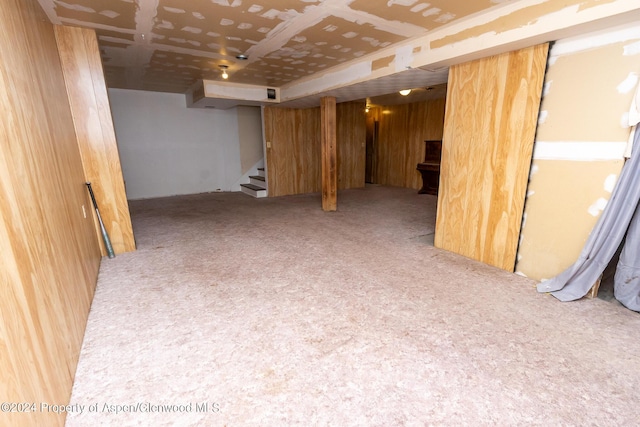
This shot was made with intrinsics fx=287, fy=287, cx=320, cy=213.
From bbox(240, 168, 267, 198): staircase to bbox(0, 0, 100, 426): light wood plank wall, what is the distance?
448 cm

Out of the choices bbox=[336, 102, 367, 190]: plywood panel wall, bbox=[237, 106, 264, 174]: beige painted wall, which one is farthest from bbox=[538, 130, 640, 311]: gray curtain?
bbox=[237, 106, 264, 174]: beige painted wall

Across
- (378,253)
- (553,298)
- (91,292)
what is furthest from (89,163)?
(553,298)

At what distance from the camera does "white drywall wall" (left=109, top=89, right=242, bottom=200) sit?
6.30 m

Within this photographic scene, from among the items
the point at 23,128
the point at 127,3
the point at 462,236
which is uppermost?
the point at 127,3

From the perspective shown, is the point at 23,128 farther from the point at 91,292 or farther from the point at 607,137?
the point at 607,137

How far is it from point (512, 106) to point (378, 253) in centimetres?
190

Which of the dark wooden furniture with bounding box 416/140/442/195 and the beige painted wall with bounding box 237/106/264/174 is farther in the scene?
the beige painted wall with bounding box 237/106/264/174

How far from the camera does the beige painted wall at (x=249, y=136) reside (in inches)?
297

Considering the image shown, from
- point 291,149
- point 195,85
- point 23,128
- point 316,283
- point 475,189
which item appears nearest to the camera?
point 23,128

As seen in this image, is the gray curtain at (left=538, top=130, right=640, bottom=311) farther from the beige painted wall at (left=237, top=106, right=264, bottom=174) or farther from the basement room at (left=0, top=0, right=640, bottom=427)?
the beige painted wall at (left=237, top=106, right=264, bottom=174)

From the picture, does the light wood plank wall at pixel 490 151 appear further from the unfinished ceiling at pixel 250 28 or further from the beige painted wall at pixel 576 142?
the unfinished ceiling at pixel 250 28

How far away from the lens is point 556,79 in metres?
2.32

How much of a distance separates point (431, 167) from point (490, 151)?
163 inches

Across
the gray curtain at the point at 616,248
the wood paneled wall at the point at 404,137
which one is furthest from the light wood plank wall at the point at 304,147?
the gray curtain at the point at 616,248
